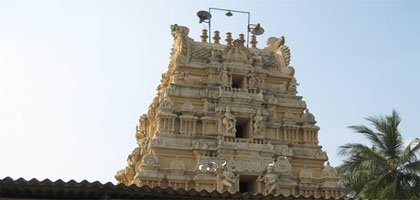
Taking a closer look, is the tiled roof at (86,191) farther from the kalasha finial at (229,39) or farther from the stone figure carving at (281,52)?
the kalasha finial at (229,39)

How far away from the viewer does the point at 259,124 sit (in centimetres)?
2288

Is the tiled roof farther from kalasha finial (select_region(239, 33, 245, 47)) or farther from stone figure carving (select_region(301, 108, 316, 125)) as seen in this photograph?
kalasha finial (select_region(239, 33, 245, 47))

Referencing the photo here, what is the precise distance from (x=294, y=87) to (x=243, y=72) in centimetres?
255

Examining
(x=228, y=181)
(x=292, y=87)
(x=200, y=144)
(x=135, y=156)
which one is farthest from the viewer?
(x=292, y=87)

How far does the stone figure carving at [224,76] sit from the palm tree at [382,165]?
23.5 ft

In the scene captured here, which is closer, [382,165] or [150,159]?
[150,159]

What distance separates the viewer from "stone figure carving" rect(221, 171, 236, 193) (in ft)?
66.9

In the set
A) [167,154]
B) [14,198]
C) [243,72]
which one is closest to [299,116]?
[243,72]

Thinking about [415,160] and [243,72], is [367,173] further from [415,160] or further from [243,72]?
[243,72]

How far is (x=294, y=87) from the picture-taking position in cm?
2508

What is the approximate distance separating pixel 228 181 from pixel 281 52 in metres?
8.56

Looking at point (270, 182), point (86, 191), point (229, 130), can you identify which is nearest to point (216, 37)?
point (229, 130)

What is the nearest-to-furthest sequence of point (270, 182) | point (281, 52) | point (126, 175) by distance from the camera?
point (270, 182), point (126, 175), point (281, 52)

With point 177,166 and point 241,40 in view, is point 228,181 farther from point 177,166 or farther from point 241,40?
point 241,40
